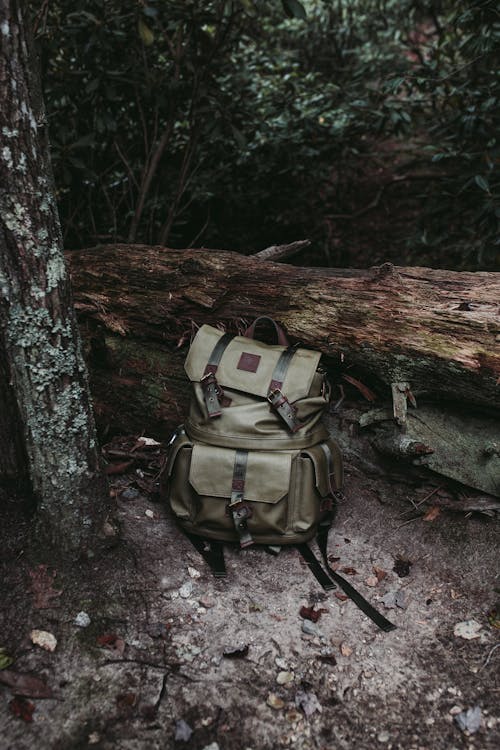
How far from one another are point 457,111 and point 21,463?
16.3ft

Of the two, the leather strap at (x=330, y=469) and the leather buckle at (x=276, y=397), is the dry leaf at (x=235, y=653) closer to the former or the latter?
the leather strap at (x=330, y=469)

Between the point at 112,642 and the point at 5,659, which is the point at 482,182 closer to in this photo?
the point at 112,642

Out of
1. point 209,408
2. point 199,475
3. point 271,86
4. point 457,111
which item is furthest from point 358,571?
point 271,86

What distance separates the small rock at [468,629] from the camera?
7.75 feet

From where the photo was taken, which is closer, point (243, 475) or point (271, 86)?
point (243, 475)

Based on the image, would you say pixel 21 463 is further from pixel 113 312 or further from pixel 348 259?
pixel 348 259

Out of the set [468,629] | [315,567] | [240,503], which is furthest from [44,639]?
[468,629]

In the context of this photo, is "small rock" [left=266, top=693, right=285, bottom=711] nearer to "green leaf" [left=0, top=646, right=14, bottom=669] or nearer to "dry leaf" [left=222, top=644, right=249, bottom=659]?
"dry leaf" [left=222, top=644, right=249, bottom=659]

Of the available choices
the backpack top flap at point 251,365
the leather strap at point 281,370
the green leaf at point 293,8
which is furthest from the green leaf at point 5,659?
the green leaf at point 293,8

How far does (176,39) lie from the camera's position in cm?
486

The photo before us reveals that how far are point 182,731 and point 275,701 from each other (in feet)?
1.21

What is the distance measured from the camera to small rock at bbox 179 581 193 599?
2.51 meters

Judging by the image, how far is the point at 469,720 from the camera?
1.99 m

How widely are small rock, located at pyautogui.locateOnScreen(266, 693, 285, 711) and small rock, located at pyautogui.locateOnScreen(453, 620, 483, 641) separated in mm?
854
